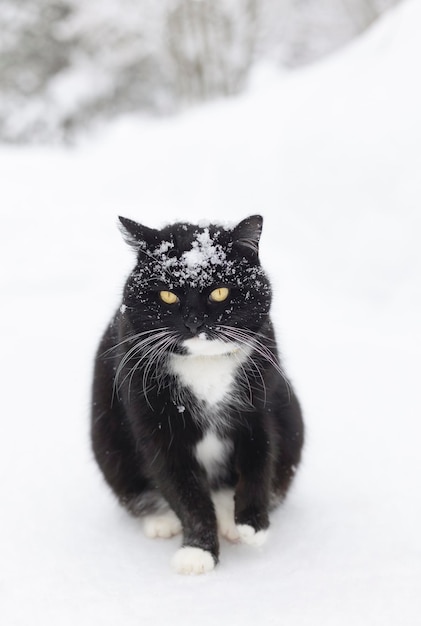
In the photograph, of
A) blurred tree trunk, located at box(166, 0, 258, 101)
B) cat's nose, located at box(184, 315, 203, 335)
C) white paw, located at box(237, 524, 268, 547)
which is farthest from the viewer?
blurred tree trunk, located at box(166, 0, 258, 101)

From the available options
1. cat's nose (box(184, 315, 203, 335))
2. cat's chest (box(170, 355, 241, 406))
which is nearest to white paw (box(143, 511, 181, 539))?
cat's chest (box(170, 355, 241, 406))

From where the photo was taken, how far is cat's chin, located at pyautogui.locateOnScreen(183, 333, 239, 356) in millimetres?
1995

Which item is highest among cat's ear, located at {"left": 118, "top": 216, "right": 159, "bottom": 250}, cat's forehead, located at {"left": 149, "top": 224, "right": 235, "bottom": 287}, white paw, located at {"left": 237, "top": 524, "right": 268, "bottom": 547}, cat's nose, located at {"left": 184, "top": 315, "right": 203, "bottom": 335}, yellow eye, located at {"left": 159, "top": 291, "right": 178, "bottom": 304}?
cat's ear, located at {"left": 118, "top": 216, "right": 159, "bottom": 250}

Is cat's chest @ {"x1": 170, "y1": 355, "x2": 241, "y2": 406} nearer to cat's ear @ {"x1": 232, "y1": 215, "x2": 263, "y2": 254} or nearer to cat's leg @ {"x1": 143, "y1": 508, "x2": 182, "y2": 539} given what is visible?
cat's ear @ {"x1": 232, "y1": 215, "x2": 263, "y2": 254}

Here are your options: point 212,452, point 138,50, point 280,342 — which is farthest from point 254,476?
point 138,50

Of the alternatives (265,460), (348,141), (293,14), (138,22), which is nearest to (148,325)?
(265,460)

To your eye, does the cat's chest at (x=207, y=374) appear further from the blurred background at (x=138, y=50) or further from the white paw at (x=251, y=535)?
the blurred background at (x=138, y=50)

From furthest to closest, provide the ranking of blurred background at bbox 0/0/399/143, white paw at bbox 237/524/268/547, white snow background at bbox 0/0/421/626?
blurred background at bbox 0/0/399/143, white paw at bbox 237/524/268/547, white snow background at bbox 0/0/421/626

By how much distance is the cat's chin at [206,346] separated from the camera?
6.55 feet

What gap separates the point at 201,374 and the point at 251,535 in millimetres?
492

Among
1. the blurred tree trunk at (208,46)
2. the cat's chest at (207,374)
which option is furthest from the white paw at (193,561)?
the blurred tree trunk at (208,46)

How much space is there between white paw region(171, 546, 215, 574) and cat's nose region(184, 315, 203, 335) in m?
0.63

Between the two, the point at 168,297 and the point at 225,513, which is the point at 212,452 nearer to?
the point at 225,513

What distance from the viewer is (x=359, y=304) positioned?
14.9ft
